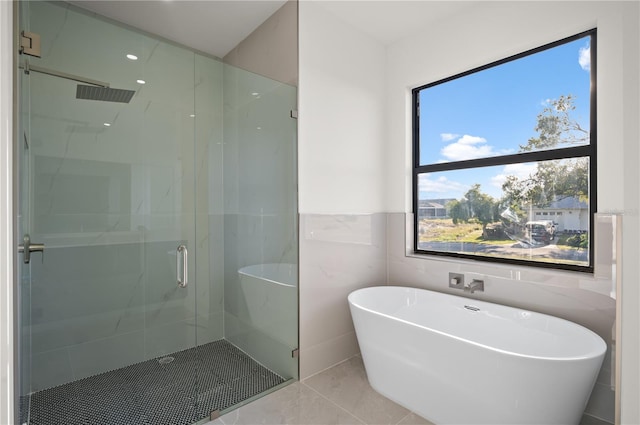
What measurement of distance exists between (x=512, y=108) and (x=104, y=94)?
111 inches

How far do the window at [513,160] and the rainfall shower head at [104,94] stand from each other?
7.63ft

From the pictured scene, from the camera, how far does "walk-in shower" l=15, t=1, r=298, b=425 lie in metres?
1.86

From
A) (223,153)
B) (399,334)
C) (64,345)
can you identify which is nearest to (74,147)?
(223,153)

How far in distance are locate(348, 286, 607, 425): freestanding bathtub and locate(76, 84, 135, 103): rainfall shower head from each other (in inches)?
78.9

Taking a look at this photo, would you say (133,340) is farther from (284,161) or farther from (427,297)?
(427,297)

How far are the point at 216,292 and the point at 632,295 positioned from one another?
241 cm

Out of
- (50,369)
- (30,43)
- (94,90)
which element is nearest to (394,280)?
(50,369)

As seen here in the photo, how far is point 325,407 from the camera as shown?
2.07 m

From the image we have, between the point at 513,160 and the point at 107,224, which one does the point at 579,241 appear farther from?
the point at 107,224

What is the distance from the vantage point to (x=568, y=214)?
222 centimetres

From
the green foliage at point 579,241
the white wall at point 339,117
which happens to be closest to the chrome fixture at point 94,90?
the white wall at point 339,117

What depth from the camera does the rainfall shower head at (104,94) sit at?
Result: 191 centimetres

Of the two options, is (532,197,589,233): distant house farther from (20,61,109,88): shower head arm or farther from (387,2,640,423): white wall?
(20,61,109,88): shower head arm

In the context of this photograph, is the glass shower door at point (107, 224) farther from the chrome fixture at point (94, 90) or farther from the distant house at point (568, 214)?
the distant house at point (568, 214)
